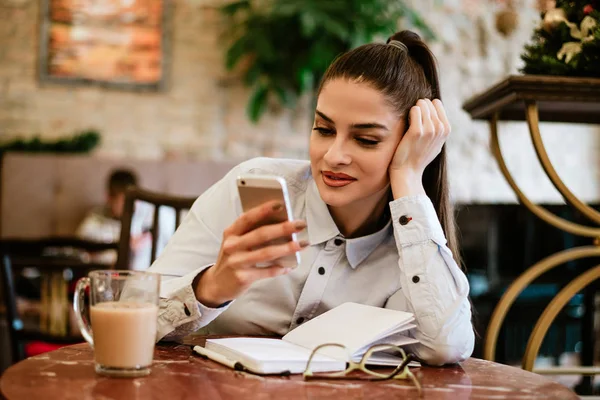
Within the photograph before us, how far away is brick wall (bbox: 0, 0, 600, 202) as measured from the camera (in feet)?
15.4

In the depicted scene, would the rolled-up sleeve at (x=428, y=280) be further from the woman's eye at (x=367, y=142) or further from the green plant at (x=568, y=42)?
the green plant at (x=568, y=42)

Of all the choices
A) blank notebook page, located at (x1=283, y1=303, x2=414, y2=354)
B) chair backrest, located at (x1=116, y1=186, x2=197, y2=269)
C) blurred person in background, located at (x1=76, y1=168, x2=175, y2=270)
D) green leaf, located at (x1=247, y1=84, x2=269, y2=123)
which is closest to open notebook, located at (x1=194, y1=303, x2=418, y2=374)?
blank notebook page, located at (x1=283, y1=303, x2=414, y2=354)

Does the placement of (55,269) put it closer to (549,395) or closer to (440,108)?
(440,108)

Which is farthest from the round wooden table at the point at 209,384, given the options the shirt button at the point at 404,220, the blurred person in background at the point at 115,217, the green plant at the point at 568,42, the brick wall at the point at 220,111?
the brick wall at the point at 220,111

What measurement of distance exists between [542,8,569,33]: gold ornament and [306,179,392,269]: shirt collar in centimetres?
72

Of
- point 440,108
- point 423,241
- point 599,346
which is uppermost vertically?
point 440,108

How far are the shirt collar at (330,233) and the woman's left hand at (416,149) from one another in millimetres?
109

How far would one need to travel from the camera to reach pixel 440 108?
145 cm

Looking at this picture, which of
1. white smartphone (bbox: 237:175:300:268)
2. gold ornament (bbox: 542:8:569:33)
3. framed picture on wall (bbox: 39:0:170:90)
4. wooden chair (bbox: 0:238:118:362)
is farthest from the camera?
framed picture on wall (bbox: 39:0:170:90)

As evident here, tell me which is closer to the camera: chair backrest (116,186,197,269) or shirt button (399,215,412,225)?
shirt button (399,215,412,225)

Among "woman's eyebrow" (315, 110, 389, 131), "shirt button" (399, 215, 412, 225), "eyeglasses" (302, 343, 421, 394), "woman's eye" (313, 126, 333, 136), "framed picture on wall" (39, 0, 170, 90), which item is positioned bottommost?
"eyeglasses" (302, 343, 421, 394)

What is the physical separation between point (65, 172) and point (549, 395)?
12.8ft

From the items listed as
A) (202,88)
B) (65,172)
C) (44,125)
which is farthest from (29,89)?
(202,88)

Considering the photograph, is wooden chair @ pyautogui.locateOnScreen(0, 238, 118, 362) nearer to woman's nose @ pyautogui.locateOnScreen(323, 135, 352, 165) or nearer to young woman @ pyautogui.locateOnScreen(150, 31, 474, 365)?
young woman @ pyautogui.locateOnScreen(150, 31, 474, 365)
